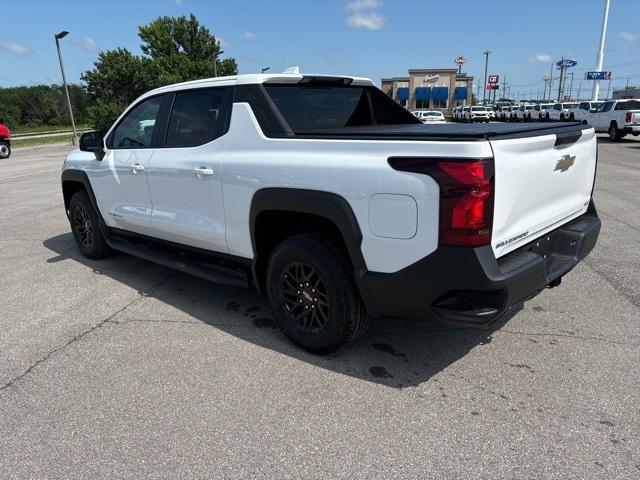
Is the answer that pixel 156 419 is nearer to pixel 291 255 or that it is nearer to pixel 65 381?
pixel 65 381

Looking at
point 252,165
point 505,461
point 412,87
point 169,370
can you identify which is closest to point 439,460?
point 505,461

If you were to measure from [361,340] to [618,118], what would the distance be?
75.2 ft

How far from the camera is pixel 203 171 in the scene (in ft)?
12.3

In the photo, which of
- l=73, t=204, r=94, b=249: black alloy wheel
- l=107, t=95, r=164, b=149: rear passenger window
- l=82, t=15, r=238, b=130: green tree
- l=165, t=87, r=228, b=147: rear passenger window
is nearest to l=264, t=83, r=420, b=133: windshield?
l=165, t=87, r=228, b=147: rear passenger window

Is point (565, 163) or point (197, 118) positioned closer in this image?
point (565, 163)

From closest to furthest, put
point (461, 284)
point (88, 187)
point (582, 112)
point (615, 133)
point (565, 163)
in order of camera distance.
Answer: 1. point (461, 284)
2. point (565, 163)
3. point (88, 187)
4. point (615, 133)
5. point (582, 112)

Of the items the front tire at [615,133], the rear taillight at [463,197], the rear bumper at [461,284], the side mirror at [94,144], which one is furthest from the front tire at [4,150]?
the front tire at [615,133]

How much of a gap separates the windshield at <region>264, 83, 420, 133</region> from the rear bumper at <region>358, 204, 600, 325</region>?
1.41 m

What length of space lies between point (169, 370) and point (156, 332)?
663 mm

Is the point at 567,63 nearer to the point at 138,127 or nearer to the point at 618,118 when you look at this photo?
the point at 618,118

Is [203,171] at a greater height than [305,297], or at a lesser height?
greater

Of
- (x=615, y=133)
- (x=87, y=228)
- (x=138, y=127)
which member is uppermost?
(x=138, y=127)

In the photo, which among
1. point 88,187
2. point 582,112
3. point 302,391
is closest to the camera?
point 302,391

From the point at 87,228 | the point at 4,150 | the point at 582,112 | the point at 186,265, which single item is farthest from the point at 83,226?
the point at 582,112
